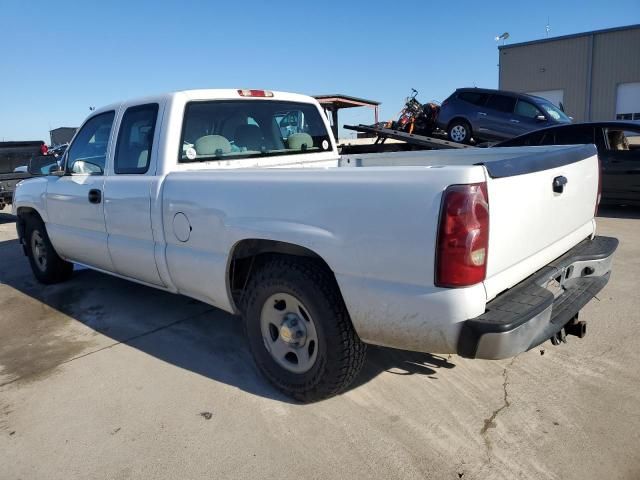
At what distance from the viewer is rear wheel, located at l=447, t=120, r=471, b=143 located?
43.7 feet

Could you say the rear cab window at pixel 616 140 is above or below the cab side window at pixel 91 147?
below

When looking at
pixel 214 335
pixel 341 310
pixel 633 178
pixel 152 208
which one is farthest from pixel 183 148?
pixel 633 178

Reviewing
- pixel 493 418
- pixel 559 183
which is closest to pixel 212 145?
pixel 559 183

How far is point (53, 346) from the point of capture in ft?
13.5

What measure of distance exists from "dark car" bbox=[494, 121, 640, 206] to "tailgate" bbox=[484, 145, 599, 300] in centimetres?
553

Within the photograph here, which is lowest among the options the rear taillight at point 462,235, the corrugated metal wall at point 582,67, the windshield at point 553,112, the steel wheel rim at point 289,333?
the steel wheel rim at point 289,333

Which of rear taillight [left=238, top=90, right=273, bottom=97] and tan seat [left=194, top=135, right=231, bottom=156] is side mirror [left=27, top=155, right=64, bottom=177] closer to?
tan seat [left=194, top=135, right=231, bottom=156]

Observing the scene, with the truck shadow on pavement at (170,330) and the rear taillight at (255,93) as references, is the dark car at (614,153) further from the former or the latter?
the truck shadow on pavement at (170,330)

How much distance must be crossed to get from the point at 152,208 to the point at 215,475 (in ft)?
6.37

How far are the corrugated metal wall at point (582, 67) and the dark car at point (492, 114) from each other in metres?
19.3

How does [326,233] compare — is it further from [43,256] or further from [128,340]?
[43,256]

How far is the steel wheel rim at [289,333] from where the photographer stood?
2918mm

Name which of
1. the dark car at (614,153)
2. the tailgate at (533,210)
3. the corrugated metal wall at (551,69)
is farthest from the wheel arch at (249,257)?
the corrugated metal wall at (551,69)

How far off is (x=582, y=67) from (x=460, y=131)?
69.0 feet
